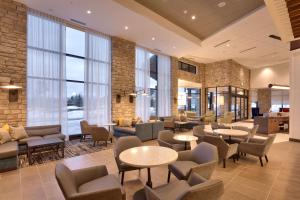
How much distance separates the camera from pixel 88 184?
230 cm

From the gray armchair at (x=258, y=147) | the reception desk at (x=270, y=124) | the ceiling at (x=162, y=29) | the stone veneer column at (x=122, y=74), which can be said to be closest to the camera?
the gray armchair at (x=258, y=147)

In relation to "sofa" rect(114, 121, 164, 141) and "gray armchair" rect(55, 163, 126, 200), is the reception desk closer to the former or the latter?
"sofa" rect(114, 121, 164, 141)

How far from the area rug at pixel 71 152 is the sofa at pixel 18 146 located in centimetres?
27

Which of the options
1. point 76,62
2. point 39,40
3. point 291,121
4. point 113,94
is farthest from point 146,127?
point 291,121

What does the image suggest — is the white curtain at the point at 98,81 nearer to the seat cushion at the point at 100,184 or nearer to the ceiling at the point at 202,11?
the ceiling at the point at 202,11

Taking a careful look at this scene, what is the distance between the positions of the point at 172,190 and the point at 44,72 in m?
6.04

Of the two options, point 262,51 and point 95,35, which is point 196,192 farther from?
point 262,51

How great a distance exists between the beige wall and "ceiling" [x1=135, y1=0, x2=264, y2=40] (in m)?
9.81

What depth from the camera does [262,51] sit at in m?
10.7

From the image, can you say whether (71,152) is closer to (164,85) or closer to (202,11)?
(202,11)

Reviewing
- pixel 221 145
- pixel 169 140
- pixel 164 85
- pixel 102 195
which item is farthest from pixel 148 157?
pixel 164 85

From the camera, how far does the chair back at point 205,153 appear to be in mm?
2695

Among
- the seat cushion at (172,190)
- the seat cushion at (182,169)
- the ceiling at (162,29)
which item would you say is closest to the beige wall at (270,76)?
the ceiling at (162,29)

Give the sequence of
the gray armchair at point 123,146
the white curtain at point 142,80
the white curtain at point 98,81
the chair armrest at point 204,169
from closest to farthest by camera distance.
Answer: the chair armrest at point 204,169 < the gray armchair at point 123,146 < the white curtain at point 98,81 < the white curtain at point 142,80
